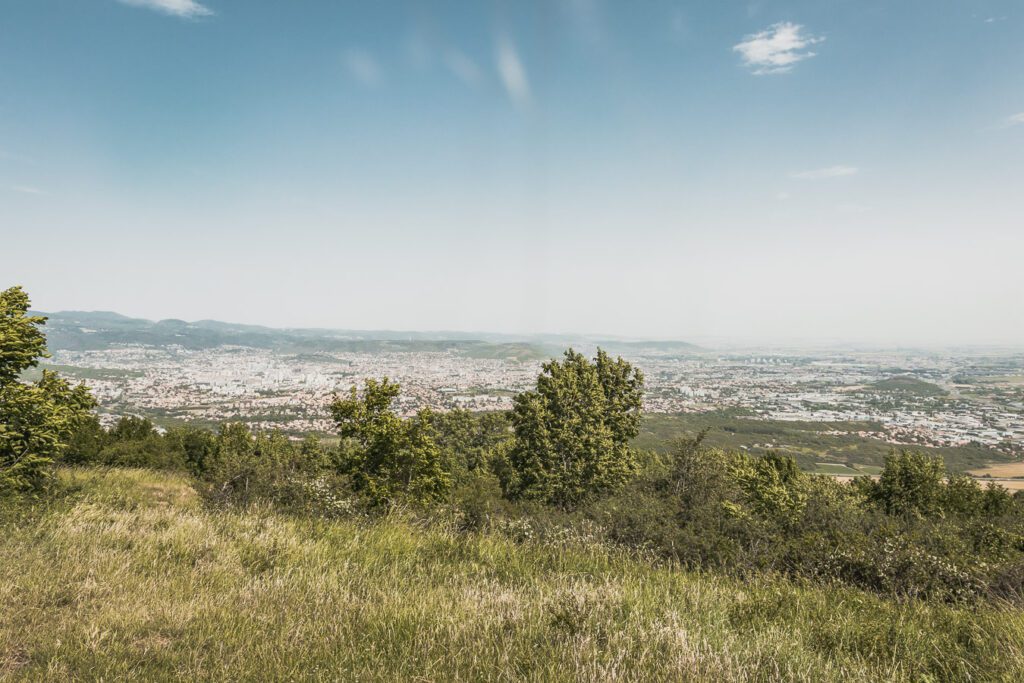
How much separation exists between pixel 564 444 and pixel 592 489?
3310 millimetres

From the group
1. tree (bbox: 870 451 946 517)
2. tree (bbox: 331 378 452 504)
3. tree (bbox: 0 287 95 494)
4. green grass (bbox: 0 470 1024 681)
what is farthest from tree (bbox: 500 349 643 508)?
green grass (bbox: 0 470 1024 681)

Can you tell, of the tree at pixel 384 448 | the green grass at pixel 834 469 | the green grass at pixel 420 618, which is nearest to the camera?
the green grass at pixel 420 618

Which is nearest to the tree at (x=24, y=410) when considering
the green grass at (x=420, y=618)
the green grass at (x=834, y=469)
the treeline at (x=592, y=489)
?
the treeline at (x=592, y=489)

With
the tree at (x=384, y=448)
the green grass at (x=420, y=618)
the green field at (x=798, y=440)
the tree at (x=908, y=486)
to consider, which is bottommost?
the green field at (x=798, y=440)

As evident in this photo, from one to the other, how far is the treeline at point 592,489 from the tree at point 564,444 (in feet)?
0.33

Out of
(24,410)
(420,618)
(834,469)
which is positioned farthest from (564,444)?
(834,469)

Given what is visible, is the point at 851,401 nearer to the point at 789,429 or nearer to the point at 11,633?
the point at 789,429

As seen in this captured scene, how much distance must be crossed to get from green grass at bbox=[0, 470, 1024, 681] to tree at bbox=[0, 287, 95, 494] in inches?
212

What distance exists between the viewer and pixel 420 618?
4020 millimetres

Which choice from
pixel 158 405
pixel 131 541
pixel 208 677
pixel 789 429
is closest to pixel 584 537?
pixel 208 677

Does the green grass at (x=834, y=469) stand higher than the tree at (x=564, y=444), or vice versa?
the tree at (x=564, y=444)

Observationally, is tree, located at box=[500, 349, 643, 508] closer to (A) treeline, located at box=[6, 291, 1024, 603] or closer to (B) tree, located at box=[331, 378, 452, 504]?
(A) treeline, located at box=[6, 291, 1024, 603]

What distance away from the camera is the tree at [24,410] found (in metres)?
10.3

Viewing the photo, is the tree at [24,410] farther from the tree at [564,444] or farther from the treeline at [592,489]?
the tree at [564,444]
